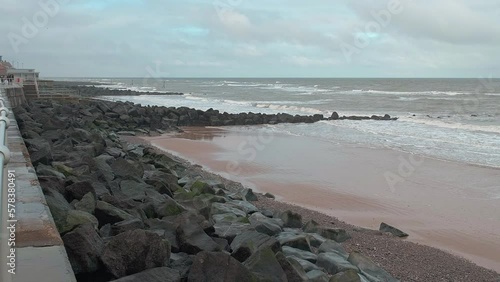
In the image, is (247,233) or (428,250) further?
(428,250)

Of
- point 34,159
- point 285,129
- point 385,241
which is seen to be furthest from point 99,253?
point 285,129

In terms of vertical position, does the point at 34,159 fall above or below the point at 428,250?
above

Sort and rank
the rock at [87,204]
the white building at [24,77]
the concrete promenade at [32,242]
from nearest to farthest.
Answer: the concrete promenade at [32,242]
the rock at [87,204]
the white building at [24,77]

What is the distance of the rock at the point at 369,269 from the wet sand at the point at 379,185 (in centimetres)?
182

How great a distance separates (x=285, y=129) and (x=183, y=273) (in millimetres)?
19236

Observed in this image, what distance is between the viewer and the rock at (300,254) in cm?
495

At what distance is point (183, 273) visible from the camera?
3691 millimetres

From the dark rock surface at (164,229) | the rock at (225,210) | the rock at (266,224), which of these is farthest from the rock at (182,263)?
the rock at (225,210)

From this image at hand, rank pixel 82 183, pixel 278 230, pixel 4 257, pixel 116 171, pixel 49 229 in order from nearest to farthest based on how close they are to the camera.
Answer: pixel 4 257 < pixel 49 229 < pixel 82 183 < pixel 278 230 < pixel 116 171

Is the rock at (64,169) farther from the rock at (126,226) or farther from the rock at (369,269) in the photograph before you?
the rock at (369,269)

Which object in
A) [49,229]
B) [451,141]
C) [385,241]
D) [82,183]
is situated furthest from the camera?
[451,141]

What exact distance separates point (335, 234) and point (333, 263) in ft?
5.06

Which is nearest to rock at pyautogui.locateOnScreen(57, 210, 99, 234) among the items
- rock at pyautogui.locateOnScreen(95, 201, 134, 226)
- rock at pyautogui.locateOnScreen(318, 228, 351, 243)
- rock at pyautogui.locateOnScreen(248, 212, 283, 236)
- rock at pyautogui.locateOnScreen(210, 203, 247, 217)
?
rock at pyautogui.locateOnScreen(95, 201, 134, 226)

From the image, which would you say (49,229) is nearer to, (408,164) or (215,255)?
(215,255)
